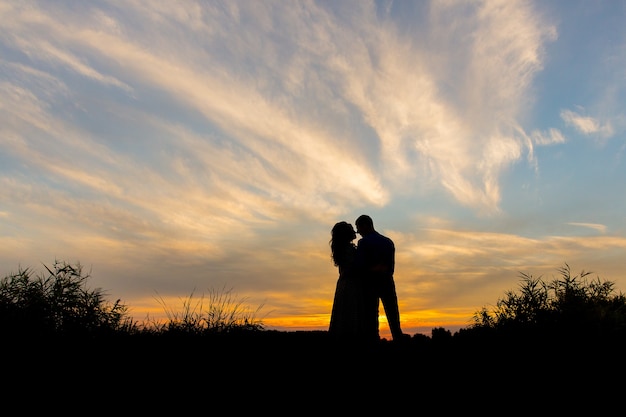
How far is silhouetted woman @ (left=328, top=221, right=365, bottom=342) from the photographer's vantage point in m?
11.3

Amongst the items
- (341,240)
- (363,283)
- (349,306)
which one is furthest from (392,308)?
(341,240)

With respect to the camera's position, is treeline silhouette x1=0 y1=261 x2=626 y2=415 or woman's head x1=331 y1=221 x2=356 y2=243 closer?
treeline silhouette x1=0 y1=261 x2=626 y2=415

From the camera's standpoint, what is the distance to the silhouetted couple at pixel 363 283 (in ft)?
36.7

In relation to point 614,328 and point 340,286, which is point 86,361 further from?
point 614,328

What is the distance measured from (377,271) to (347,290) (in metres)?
0.80

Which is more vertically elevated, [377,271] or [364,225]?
[364,225]

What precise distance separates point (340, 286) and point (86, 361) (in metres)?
5.55

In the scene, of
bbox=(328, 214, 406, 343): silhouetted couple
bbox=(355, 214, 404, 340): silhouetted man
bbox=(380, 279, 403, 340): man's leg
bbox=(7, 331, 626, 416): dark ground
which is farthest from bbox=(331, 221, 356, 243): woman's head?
bbox=(7, 331, 626, 416): dark ground

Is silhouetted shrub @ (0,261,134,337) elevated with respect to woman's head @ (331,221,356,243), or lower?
lower

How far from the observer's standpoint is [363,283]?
11492 mm

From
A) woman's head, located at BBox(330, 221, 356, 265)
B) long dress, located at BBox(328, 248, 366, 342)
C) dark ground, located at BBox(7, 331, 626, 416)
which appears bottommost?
dark ground, located at BBox(7, 331, 626, 416)

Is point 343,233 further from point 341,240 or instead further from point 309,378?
point 309,378

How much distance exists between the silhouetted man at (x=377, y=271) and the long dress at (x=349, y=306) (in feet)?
0.57

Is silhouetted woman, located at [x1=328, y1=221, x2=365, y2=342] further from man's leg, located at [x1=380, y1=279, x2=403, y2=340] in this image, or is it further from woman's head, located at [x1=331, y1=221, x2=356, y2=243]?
man's leg, located at [x1=380, y1=279, x2=403, y2=340]
